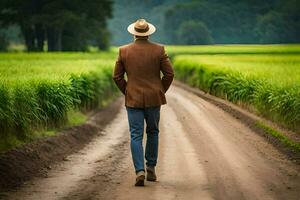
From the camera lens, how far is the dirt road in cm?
943

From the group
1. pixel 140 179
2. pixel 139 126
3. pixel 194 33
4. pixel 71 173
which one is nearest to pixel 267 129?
pixel 71 173

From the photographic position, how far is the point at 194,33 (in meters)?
144

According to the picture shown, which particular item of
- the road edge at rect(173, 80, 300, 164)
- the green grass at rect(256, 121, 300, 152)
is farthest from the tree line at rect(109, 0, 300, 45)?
the green grass at rect(256, 121, 300, 152)

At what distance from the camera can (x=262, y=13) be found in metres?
136

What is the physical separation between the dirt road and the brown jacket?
3.76 feet

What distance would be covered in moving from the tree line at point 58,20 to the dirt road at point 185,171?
2137 inches

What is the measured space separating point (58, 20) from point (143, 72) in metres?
59.8

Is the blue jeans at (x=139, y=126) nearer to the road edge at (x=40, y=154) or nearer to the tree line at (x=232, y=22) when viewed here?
the road edge at (x=40, y=154)

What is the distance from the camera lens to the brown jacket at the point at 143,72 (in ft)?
33.4

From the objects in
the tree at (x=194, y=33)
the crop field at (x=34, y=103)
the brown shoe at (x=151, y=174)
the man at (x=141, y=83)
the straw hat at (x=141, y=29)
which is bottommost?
the tree at (x=194, y=33)

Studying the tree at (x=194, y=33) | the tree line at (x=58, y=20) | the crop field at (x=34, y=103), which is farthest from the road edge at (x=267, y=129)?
the tree at (x=194, y=33)

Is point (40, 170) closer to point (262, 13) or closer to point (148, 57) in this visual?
point (148, 57)

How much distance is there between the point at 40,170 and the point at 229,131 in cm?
645

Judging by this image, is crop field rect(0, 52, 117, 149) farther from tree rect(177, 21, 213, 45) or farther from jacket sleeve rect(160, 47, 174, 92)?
tree rect(177, 21, 213, 45)
